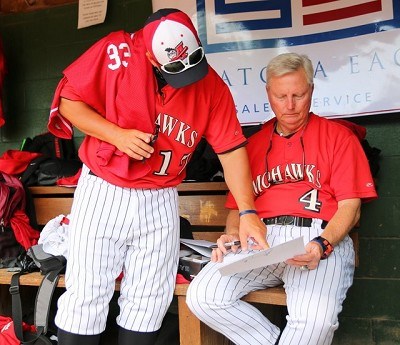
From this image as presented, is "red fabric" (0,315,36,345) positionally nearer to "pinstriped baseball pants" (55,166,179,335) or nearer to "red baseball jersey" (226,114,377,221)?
"pinstriped baseball pants" (55,166,179,335)

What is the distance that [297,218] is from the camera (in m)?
2.07

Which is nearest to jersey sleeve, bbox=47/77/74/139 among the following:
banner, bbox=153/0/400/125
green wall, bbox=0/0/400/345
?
banner, bbox=153/0/400/125

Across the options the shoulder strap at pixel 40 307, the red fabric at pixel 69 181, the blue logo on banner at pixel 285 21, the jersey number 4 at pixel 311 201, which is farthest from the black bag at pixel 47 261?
the blue logo on banner at pixel 285 21

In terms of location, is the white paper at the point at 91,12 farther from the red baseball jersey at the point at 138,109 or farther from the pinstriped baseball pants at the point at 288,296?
the pinstriped baseball pants at the point at 288,296

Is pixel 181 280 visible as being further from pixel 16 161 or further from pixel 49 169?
pixel 16 161

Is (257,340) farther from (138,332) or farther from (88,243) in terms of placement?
(88,243)

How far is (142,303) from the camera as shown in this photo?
1.97 metres

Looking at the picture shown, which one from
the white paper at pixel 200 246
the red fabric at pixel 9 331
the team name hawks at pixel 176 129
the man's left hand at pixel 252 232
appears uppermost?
the team name hawks at pixel 176 129

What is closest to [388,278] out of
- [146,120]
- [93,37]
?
[146,120]

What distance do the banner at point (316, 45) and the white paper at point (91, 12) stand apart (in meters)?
0.34

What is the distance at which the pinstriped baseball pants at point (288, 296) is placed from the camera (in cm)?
183

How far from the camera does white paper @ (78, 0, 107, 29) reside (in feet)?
10.3

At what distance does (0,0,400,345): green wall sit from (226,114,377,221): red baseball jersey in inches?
23.8

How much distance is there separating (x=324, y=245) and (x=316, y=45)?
45.6 inches
